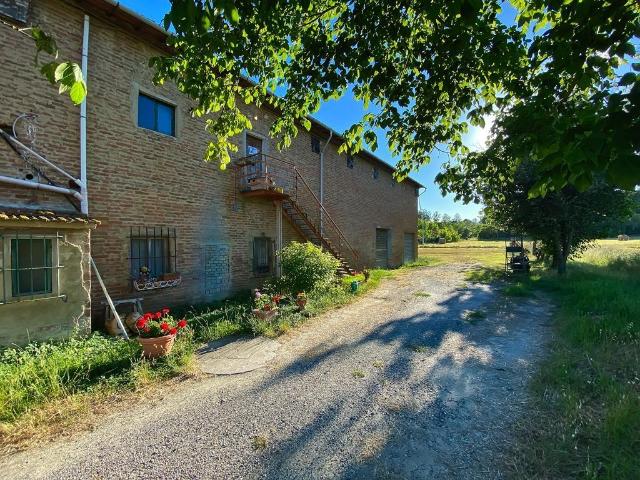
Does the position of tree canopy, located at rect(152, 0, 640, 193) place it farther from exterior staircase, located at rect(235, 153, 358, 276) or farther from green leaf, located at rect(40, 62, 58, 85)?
exterior staircase, located at rect(235, 153, 358, 276)

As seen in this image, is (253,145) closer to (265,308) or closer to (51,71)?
(265,308)

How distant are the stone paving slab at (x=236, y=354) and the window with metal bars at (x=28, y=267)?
9.86 feet

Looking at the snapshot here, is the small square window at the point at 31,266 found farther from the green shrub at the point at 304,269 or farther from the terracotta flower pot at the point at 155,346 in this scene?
the green shrub at the point at 304,269

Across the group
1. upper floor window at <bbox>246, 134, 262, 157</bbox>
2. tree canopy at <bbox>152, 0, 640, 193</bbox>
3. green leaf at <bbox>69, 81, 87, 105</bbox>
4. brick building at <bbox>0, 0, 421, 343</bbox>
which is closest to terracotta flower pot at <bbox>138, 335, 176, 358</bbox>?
brick building at <bbox>0, 0, 421, 343</bbox>

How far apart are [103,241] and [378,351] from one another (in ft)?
21.1

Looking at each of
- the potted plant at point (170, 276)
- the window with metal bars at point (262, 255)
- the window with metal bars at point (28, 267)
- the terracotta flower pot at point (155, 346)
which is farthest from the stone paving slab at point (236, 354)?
the window with metal bars at point (262, 255)

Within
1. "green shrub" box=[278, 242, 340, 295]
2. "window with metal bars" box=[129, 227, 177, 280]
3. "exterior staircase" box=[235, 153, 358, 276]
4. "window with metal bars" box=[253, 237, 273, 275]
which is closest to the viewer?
"window with metal bars" box=[129, 227, 177, 280]

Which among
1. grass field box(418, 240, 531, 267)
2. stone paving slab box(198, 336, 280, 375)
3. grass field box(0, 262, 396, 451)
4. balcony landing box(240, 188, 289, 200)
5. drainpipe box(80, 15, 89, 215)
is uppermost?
drainpipe box(80, 15, 89, 215)

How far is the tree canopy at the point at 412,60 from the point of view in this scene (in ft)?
8.18

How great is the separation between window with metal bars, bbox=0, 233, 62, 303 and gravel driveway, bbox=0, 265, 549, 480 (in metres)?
3.40

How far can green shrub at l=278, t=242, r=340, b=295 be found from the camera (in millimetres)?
9242

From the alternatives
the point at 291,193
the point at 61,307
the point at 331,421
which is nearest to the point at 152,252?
the point at 61,307

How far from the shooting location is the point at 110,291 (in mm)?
7160

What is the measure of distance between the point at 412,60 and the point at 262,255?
8.63m
